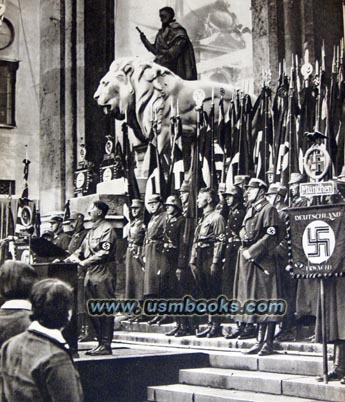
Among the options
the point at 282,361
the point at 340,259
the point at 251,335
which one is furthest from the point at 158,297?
the point at 340,259

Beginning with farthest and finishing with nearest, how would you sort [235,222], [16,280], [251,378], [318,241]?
1. [235,222]
2. [251,378]
3. [318,241]
4. [16,280]

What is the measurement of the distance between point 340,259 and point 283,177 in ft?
7.89

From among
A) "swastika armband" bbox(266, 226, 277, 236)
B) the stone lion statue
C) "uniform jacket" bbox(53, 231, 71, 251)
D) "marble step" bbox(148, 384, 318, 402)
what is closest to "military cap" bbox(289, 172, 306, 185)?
"swastika armband" bbox(266, 226, 277, 236)

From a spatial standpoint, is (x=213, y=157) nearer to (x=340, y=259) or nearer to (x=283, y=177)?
(x=283, y=177)

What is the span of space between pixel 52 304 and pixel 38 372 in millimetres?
520

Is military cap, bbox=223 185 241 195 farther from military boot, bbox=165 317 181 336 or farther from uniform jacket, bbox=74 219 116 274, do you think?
military boot, bbox=165 317 181 336

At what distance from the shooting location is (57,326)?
13.2 feet

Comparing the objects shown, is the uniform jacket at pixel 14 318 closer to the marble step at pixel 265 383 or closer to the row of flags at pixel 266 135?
the marble step at pixel 265 383

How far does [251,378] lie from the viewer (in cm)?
634

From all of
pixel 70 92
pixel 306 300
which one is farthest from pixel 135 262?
pixel 70 92

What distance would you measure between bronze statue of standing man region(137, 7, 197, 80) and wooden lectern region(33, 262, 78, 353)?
5791 mm

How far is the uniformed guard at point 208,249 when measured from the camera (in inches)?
319

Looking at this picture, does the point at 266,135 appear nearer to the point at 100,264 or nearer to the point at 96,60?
the point at 100,264

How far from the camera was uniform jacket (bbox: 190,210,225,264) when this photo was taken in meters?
8.10
